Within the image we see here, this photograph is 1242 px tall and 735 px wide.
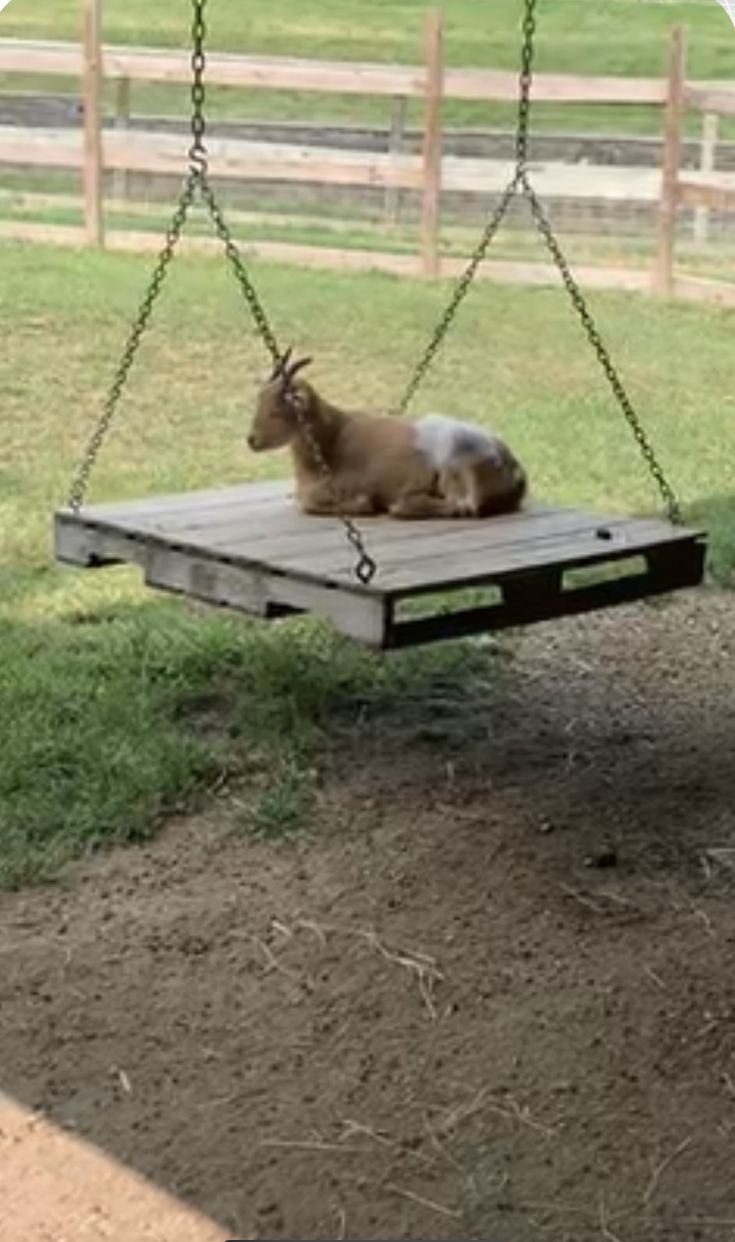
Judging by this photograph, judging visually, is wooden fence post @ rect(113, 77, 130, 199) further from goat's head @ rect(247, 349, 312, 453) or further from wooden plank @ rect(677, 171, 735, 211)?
goat's head @ rect(247, 349, 312, 453)

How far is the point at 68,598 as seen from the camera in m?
6.06

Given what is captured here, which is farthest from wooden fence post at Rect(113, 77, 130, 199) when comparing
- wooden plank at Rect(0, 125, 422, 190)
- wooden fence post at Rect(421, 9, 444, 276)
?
wooden fence post at Rect(421, 9, 444, 276)

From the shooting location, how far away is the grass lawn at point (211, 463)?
15.4ft

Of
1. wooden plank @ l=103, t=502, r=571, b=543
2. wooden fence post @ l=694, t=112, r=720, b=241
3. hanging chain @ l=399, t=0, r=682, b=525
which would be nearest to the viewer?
wooden plank @ l=103, t=502, r=571, b=543

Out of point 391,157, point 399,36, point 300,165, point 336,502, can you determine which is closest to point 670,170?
point 391,157

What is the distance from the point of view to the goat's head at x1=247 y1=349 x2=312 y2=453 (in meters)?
4.70

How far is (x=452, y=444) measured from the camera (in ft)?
15.7

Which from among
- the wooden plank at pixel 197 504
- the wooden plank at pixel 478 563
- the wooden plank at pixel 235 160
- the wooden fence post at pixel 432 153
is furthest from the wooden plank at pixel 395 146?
the wooden plank at pixel 478 563

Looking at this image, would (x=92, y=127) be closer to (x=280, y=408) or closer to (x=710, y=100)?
(x=710, y=100)

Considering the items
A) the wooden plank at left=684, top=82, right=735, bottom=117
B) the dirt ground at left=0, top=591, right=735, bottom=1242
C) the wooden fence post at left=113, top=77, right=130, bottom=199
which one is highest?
the wooden plank at left=684, top=82, right=735, bottom=117

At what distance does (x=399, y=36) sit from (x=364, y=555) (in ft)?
59.0

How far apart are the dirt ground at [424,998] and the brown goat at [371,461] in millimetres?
537

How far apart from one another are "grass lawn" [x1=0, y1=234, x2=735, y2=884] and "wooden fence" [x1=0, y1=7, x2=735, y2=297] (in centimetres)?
43

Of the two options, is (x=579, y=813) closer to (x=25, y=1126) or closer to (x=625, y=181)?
(x=25, y=1126)
